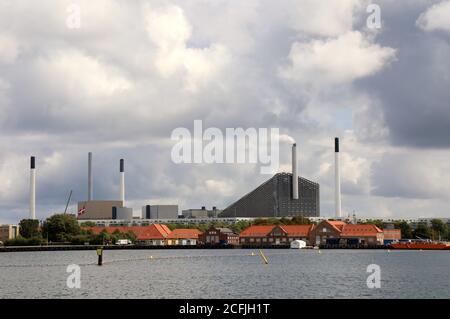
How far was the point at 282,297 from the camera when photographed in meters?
66.5

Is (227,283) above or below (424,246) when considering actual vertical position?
below

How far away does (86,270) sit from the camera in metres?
100

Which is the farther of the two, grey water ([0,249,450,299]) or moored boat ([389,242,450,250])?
moored boat ([389,242,450,250])

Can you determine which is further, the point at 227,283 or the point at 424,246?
the point at 424,246

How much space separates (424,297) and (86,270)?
1871 inches

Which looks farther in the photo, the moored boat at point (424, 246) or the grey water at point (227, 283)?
the moored boat at point (424, 246)
